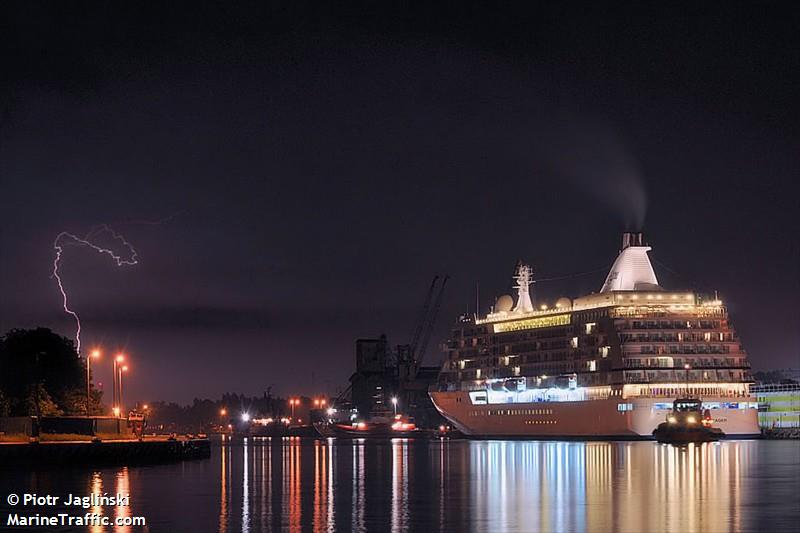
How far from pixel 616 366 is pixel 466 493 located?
3465 inches

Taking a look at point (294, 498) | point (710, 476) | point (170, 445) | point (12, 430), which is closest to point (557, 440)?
point (170, 445)

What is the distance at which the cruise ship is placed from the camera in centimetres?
14775

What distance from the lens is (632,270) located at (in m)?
162

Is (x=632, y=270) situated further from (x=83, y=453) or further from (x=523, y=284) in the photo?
(x=83, y=453)

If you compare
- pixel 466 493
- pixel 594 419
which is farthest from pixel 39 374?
pixel 466 493

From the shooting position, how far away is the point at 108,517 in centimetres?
5112

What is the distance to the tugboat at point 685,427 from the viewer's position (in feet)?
443

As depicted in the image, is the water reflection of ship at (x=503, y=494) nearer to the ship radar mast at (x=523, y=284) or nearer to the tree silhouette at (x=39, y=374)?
the tree silhouette at (x=39, y=374)

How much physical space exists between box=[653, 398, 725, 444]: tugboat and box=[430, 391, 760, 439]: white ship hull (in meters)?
3.93

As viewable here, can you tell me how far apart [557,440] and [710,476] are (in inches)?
3147

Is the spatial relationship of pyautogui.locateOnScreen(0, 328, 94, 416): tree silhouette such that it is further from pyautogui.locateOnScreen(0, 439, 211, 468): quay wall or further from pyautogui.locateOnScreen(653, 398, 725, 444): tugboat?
pyautogui.locateOnScreen(653, 398, 725, 444): tugboat

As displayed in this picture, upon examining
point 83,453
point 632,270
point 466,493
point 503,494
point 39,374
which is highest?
point 632,270

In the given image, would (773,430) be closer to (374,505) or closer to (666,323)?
(666,323)

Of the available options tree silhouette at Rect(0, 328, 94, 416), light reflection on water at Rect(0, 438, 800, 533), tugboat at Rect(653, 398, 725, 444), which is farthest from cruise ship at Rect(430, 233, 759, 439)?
tree silhouette at Rect(0, 328, 94, 416)
